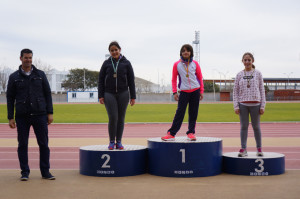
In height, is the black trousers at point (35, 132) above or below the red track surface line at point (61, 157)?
above

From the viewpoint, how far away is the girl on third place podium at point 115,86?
6.22m

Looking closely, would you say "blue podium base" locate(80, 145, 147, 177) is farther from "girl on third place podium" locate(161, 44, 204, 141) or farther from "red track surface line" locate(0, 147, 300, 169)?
"red track surface line" locate(0, 147, 300, 169)

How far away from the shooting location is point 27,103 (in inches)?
227

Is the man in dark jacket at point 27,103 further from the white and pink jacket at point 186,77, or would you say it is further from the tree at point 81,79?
the tree at point 81,79

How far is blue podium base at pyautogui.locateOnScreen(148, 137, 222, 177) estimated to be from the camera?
234 inches

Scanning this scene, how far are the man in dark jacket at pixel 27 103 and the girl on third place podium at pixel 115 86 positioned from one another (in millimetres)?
904

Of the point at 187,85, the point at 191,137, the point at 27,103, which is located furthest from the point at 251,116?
the point at 27,103

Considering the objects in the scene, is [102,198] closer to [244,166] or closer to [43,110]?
[43,110]

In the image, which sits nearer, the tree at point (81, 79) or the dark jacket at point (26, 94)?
the dark jacket at point (26, 94)

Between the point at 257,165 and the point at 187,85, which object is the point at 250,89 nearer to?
the point at 187,85

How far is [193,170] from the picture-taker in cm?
603

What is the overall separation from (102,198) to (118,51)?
2468mm

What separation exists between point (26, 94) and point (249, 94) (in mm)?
3399

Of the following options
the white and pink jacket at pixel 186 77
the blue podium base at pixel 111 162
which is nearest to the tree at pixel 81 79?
the white and pink jacket at pixel 186 77
